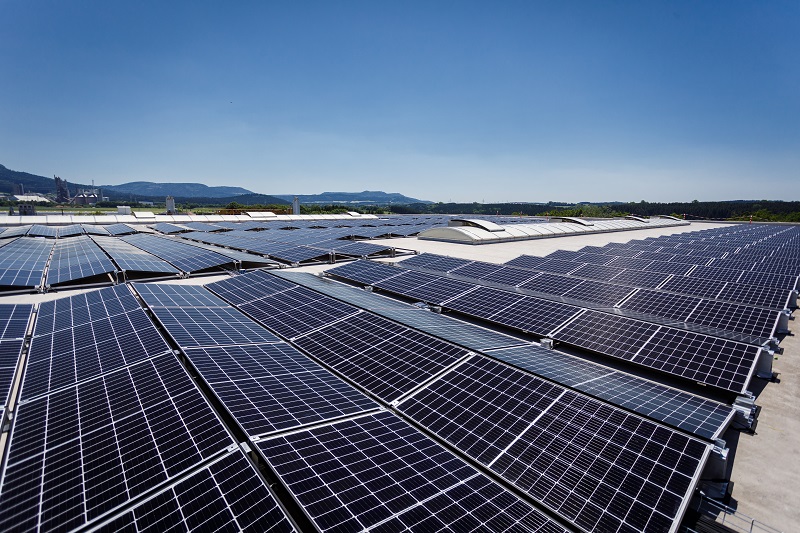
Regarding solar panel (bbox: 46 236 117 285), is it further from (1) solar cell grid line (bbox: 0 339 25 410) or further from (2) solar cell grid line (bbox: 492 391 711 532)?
(2) solar cell grid line (bbox: 492 391 711 532)

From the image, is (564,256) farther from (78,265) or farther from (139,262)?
(78,265)

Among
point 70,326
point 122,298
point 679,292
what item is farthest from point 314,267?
point 679,292

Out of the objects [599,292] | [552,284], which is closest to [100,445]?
[552,284]

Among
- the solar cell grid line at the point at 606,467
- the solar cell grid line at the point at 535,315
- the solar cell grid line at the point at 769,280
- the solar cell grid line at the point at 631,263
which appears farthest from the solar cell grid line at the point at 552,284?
the solar cell grid line at the point at 606,467

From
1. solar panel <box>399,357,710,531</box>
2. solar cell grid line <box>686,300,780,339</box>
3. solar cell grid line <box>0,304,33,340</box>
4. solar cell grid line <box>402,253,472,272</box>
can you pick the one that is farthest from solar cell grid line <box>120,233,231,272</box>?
solar cell grid line <box>686,300,780,339</box>

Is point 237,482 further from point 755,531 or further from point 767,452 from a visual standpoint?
point 767,452

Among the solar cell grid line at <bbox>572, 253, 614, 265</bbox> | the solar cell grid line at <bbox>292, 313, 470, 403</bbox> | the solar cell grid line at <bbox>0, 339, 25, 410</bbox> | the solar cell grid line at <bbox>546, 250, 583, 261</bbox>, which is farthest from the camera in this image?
the solar cell grid line at <bbox>546, 250, 583, 261</bbox>
